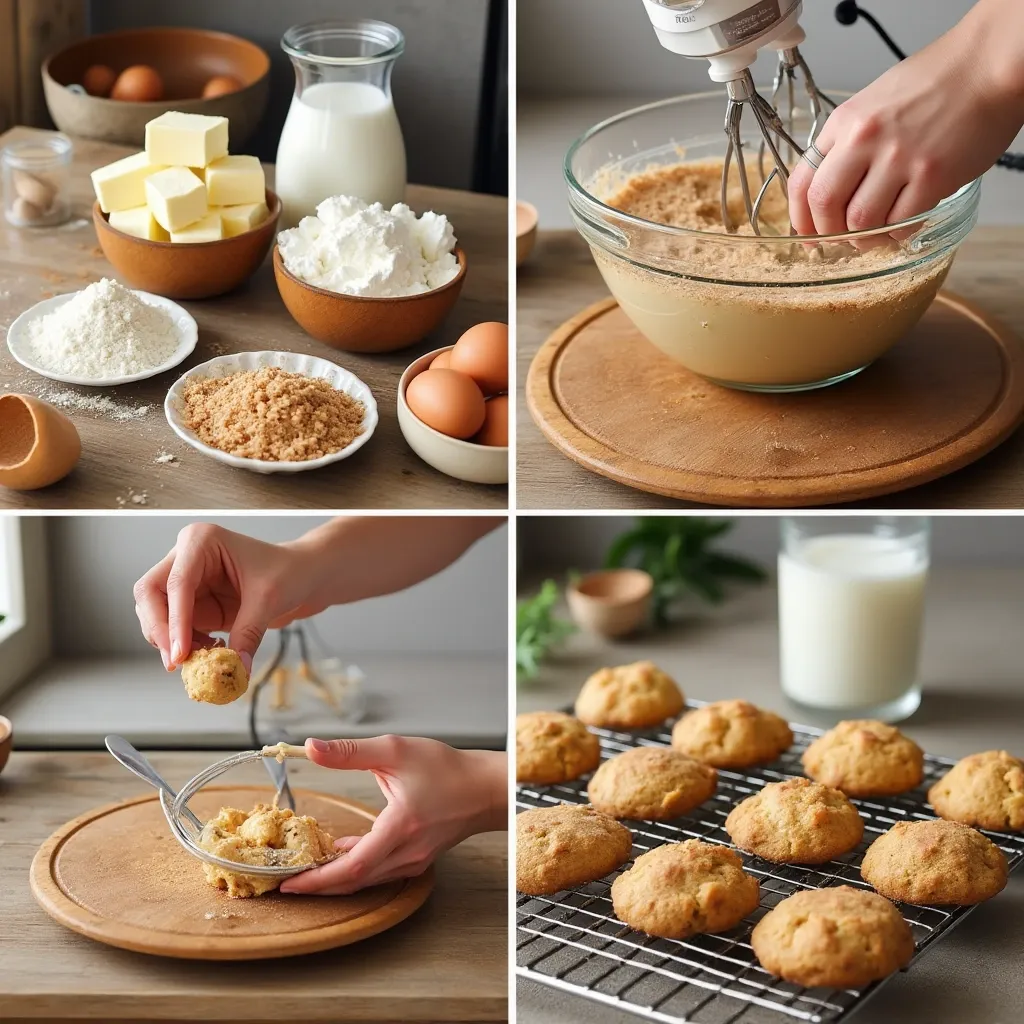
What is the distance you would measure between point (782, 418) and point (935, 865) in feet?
1.28

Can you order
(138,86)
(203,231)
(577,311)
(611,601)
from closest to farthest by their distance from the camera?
(203,231) < (577,311) < (611,601) < (138,86)

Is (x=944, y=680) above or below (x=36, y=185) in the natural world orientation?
below

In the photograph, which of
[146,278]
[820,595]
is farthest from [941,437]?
[146,278]

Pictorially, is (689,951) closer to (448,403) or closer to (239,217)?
(448,403)

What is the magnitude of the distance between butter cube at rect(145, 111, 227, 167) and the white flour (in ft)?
0.61

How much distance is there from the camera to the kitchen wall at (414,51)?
1916mm

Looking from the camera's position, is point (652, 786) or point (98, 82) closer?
point (652, 786)

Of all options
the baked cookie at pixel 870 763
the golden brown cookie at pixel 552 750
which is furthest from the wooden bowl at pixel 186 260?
the baked cookie at pixel 870 763

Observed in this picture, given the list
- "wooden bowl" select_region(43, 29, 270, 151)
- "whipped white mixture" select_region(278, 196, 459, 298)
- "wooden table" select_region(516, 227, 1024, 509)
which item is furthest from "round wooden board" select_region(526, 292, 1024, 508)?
"wooden bowl" select_region(43, 29, 270, 151)

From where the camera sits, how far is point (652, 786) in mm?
1143

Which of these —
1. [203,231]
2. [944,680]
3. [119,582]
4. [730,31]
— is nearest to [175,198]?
[203,231]

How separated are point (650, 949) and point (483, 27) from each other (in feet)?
4.71

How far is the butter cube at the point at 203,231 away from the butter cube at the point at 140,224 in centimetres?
2

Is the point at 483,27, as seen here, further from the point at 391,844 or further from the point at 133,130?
the point at 391,844
